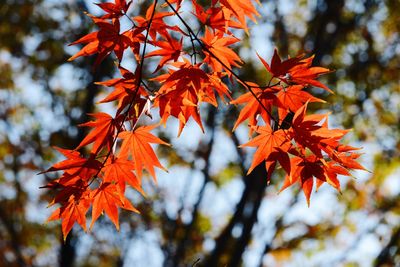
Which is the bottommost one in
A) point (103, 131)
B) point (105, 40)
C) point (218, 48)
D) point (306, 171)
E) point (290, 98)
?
point (306, 171)

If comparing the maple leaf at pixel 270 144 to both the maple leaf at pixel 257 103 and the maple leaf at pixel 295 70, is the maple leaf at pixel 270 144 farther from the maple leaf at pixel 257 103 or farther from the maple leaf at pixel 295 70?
the maple leaf at pixel 295 70

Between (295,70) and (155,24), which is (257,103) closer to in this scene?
(295,70)

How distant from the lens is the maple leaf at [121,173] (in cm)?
161

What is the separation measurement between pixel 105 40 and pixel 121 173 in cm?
51

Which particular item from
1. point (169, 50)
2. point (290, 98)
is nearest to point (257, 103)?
point (290, 98)

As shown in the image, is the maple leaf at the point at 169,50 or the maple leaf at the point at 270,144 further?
the maple leaf at the point at 169,50

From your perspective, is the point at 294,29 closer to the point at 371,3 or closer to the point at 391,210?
the point at 371,3

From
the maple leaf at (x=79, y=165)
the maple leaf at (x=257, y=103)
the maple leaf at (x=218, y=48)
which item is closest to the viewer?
the maple leaf at (x=79, y=165)

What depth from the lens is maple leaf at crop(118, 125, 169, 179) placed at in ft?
5.30

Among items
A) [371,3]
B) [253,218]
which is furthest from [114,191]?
[371,3]

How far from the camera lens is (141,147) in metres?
1.64

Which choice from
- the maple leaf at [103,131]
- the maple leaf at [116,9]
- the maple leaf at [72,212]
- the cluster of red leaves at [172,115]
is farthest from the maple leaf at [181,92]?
the maple leaf at [72,212]

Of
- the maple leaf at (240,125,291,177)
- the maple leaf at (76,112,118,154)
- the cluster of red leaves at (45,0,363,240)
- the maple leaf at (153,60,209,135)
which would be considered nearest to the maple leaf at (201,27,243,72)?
the cluster of red leaves at (45,0,363,240)

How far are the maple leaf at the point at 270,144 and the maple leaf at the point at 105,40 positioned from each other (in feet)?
1.96
